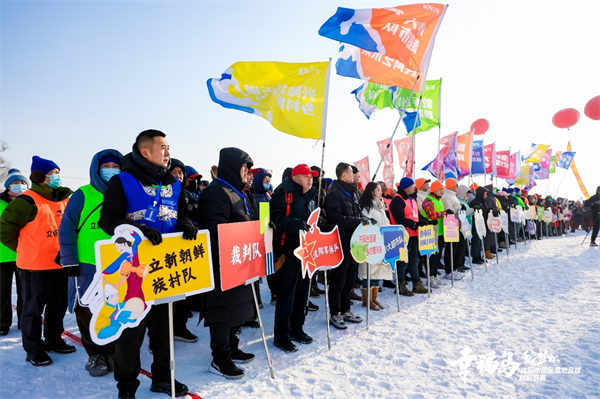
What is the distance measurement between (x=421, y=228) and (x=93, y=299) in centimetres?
551

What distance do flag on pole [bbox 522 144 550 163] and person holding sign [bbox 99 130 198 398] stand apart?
23.7m

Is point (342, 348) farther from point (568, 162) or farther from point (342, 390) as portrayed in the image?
point (568, 162)

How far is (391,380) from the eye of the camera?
322 cm

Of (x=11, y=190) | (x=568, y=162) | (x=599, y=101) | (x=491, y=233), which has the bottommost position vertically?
(x=491, y=233)

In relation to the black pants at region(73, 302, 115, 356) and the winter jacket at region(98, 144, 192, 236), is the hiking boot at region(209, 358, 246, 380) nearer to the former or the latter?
the black pants at region(73, 302, 115, 356)

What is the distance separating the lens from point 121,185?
259cm

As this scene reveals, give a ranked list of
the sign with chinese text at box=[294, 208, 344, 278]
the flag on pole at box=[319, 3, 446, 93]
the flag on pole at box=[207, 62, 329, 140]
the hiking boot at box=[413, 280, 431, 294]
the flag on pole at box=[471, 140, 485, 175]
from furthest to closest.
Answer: the flag on pole at box=[471, 140, 485, 175] < the hiking boot at box=[413, 280, 431, 294] < the flag on pole at box=[319, 3, 446, 93] < the flag on pole at box=[207, 62, 329, 140] < the sign with chinese text at box=[294, 208, 344, 278]

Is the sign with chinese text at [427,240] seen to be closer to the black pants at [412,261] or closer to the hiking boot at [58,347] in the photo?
the black pants at [412,261]

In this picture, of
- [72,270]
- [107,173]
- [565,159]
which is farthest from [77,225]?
[565,159]

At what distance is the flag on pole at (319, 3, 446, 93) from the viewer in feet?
19.4

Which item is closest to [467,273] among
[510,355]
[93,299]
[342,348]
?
[510,355]

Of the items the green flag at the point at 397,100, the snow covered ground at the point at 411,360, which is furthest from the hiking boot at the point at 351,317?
the green flag at the point at 397,100

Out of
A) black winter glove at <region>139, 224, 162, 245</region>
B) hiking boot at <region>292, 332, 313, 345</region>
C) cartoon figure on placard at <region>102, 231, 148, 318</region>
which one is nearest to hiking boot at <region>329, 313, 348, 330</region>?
hiking boot at <region>292, 332, 313, 345</region>

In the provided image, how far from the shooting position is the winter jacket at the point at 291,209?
388 cm
